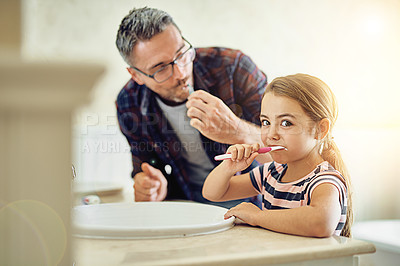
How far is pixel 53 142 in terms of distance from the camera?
615 mm

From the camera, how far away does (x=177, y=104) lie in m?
1.31

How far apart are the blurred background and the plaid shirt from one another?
0.11 ft

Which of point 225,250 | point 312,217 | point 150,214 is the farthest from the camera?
point 150,214

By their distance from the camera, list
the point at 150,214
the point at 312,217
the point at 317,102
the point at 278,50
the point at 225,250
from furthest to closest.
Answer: the point at 278,50 < the point at 150,214 < the point at 317,102 < the point at 312,217 < the point at 225,250

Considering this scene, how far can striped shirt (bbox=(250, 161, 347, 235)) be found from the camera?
3.29 ft

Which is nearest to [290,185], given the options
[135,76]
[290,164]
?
[290,164]

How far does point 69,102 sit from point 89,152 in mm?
702

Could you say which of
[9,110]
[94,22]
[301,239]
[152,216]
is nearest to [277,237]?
[301,239]

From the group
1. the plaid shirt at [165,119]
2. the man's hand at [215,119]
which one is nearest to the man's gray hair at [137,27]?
the plaid shirt at [165,119]

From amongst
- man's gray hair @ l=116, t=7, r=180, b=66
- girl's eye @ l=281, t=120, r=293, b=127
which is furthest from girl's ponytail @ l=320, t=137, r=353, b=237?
man's gray hair @ l=116, t=7, r=180, b=66

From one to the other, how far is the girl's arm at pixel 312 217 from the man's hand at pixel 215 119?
34 centimetres

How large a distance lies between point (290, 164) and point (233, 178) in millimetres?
180

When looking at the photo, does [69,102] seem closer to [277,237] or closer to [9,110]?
[9,110]

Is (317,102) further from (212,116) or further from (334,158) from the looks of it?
(212,116)
